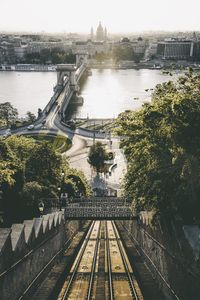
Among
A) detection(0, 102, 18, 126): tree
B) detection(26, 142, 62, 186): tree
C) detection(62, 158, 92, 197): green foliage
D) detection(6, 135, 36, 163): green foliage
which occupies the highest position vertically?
detection(0, 102, 18, 126): tree

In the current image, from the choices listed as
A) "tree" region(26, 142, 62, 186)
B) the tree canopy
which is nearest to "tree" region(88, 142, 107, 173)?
the tree canopy

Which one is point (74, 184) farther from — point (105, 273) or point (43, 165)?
point (105, 273)

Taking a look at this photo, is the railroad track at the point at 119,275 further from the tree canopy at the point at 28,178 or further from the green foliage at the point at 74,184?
the green foliage at the point at 74,184

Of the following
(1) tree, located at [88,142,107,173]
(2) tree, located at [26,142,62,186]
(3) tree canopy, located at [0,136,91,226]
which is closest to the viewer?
(3) tree canopy, located at [0,136,91,226]

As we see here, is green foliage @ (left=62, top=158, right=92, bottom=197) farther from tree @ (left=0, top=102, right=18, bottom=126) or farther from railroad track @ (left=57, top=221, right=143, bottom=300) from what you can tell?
tree @ (left=0, top=102, right=18, bottom=126)

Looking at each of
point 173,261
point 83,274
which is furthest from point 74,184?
point 173,261

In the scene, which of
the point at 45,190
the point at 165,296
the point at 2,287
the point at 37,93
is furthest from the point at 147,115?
the point at 37,93
